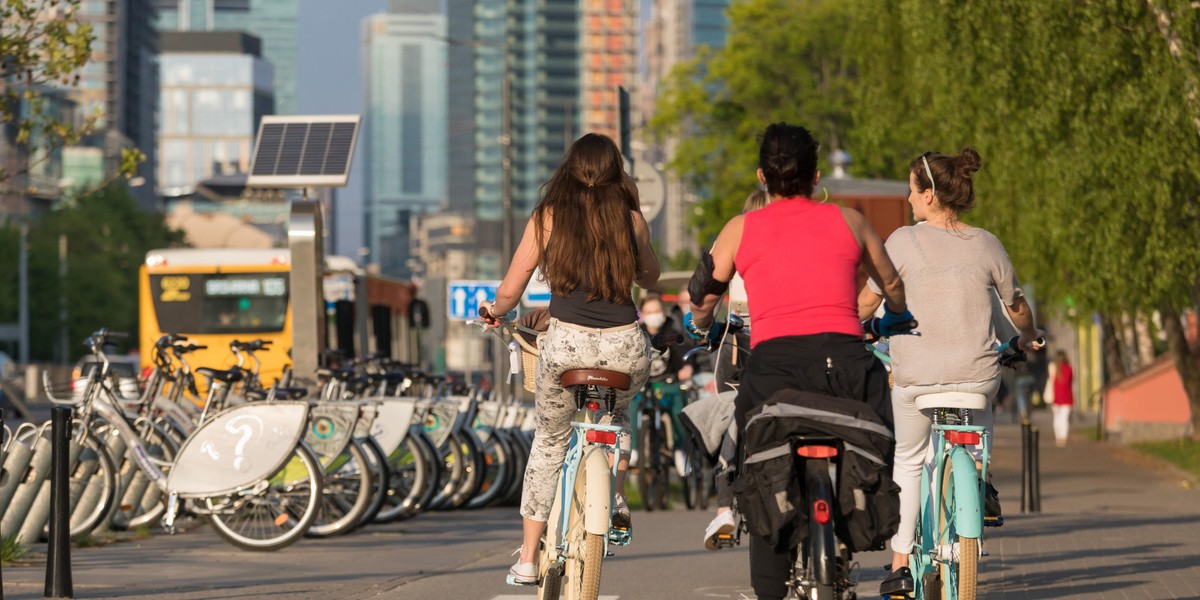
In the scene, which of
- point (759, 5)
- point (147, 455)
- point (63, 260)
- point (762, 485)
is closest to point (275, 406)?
point (147, 455)

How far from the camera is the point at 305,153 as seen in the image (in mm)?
17844

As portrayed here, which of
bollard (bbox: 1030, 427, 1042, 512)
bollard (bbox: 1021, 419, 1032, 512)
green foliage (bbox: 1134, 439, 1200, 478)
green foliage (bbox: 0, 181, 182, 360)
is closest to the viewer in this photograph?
bollard (bbox: 1021, 419, 1032, 512)

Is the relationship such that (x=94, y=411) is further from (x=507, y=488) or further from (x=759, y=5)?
(x=759, y=5)

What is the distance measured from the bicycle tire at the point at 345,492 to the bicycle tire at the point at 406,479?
4.78 ft

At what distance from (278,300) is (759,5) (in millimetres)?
35047

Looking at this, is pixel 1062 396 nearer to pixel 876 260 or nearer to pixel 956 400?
pixel 956 400

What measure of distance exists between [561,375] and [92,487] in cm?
652

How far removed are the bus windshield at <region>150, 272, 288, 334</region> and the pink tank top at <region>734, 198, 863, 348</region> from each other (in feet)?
79.4

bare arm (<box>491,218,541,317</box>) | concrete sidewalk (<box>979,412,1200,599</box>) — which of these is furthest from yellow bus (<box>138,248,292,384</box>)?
bare arm (<box>491,218,541,317</box>)

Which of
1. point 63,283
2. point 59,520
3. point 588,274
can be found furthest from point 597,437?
point 63,283

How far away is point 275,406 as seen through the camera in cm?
1267

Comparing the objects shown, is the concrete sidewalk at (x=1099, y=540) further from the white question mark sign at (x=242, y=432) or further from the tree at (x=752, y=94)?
the tree at (x=752, y=94)

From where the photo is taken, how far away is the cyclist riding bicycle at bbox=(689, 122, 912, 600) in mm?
6270

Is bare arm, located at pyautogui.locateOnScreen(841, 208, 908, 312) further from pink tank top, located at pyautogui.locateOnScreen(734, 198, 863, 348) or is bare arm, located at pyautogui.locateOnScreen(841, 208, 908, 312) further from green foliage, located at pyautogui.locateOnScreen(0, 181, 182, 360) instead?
green foliage, located at pyautogui.locateOnScreen(0, 181, 182, 360)
